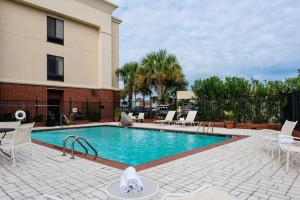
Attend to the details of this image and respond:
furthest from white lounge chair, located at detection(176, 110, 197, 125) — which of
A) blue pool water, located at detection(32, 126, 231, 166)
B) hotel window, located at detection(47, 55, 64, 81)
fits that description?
hotel window, located at detection(47, 55, 64, 81)

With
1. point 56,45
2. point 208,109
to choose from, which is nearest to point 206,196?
point 208,109

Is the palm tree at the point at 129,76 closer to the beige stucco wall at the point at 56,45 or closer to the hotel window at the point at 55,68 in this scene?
the beige stucco wall at the point at 56,45

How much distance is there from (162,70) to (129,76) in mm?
3616

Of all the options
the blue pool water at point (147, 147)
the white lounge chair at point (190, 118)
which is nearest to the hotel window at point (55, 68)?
the blue pool water at point (147, 147)

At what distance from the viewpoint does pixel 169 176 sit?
4.50 m

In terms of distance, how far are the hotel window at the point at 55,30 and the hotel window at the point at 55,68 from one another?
1393 mm

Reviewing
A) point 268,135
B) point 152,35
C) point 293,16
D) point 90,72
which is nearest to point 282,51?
point 293,16

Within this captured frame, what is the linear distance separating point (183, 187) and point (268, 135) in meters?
4.25

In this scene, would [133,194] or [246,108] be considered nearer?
[133,194]

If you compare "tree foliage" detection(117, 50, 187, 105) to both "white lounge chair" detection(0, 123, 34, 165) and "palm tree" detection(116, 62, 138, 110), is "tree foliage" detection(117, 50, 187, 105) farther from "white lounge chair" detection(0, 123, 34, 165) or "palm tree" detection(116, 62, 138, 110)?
"white lounge chair" detection(0, 123, 34, 165)

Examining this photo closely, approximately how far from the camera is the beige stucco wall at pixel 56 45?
15.8 meters

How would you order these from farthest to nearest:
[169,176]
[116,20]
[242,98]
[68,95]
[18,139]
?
[116,20], [68,95], [242,98], [18,139], [169,176]

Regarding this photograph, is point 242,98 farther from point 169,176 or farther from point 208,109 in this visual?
point 169,176

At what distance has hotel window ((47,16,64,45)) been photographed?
18141mm
